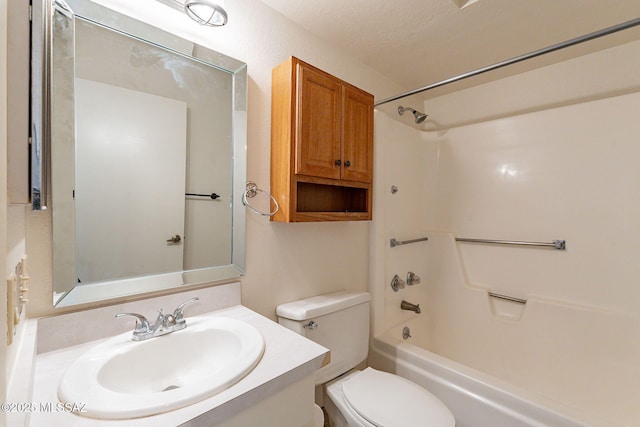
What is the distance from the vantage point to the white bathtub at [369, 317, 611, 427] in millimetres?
1082

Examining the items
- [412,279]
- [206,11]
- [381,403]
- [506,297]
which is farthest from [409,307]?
[206,11]

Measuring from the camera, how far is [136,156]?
0.97m

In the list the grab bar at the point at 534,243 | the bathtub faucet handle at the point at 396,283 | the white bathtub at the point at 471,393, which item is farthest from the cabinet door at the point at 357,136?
the grab bar at the point at 534,243

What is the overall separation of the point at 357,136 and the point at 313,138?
0.31m

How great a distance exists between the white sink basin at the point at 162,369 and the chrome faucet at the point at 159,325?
0.7 inches

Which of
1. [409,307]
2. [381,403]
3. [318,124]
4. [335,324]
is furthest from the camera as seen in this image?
[409,307]

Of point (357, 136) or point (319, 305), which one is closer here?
point (319, 305)

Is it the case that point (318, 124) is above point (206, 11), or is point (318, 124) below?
below

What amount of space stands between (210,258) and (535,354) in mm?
2079

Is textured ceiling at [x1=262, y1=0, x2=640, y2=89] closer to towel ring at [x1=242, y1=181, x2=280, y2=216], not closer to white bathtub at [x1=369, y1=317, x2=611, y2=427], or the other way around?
towel ring at [x1=242, y1=181, x2=280, y2=216]

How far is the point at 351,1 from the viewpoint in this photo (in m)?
1.26

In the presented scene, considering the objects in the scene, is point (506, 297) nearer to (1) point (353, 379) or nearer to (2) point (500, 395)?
(2) point (500, 395)

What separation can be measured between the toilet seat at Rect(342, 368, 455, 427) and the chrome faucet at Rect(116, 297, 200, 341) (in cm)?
80

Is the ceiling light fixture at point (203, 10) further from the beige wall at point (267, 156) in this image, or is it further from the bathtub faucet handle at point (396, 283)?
the bathtub faucet handle at point (396, 283)
